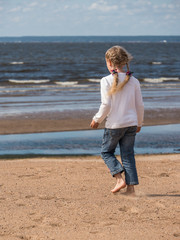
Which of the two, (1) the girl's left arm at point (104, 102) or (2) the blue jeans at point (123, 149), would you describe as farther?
(2) the blue jeans at point (123, 149)

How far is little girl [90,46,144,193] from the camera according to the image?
14.2 feet

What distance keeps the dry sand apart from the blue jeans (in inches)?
11.5

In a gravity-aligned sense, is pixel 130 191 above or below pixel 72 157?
above

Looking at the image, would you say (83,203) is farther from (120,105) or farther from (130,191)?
(120,105)

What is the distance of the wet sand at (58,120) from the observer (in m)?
10.2

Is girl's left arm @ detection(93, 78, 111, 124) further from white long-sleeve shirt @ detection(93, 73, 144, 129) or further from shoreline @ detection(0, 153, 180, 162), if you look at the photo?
shoreline @ detection(0, 153, 180, 162)

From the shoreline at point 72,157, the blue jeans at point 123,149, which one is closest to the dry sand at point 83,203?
the blue jeans at point 123,149

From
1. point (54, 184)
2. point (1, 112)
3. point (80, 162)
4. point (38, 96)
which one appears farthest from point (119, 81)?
point (38, 96)

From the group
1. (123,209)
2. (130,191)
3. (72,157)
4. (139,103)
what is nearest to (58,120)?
(72,157)

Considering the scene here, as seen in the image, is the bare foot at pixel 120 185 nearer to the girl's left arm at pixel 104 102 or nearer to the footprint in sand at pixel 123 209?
the footprint in sand at pixel 123 209

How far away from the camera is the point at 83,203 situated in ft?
14.6

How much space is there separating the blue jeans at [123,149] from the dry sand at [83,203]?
293 mm

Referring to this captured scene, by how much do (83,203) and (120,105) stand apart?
111cm

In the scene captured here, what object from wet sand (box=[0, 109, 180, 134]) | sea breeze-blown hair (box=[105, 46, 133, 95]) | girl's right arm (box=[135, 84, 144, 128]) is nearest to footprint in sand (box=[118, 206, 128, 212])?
girl's right arm (box=[135, 84, 144, 128])
